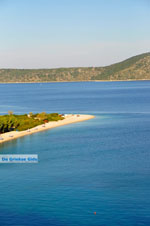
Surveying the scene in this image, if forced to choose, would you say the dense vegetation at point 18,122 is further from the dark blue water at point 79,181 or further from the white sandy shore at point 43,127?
the dark blue water at point 79,181

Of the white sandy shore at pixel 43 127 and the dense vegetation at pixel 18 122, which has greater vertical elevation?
the dense vegetation at pixel 18 122

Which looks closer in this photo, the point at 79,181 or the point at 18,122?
the point at 79,181

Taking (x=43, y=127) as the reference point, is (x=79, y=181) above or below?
below

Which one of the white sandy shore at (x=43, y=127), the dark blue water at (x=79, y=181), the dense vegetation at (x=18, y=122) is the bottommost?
the dark blue water at (x=79, y=181)

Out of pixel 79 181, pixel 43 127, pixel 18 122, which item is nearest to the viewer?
pixel 79 181

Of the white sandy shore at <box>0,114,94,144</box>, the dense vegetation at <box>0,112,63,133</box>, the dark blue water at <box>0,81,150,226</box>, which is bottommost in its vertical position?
the dark blue water at <box>0,81,150,226</box>

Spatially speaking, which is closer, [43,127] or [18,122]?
[18,122]

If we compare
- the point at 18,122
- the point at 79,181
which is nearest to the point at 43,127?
the point at 18,122

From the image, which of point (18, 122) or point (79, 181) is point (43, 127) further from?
point (79, 181)

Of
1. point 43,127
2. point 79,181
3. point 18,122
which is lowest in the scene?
point 79,181

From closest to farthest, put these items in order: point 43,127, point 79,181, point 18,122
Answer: point 79,181
point 18,122
point 43,127

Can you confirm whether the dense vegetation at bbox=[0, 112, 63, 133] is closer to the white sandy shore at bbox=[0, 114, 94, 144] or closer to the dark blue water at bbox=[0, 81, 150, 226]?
the white sandy shore at bbox=[0, 114, 94, 144]

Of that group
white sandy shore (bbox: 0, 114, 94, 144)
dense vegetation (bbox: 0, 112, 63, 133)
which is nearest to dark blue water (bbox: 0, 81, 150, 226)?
white sandy shore (bbox: 0, 114, 94, 144)

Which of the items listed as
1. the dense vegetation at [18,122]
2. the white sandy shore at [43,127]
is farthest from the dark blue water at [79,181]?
the dense vegetation at [18,122]
